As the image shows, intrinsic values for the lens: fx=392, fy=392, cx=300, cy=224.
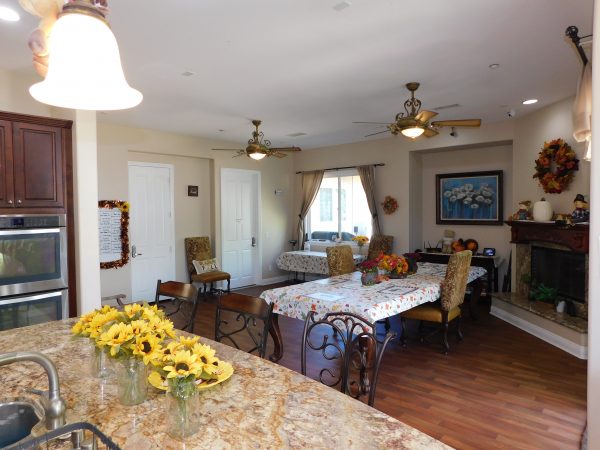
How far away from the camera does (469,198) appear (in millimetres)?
6402

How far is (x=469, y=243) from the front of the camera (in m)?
6.27

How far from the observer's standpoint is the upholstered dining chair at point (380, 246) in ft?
22.2

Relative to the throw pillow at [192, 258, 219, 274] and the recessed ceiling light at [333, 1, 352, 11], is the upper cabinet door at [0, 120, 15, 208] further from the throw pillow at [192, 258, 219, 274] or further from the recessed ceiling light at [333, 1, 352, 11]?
the throw pillow at [192, 258, 219, 274]

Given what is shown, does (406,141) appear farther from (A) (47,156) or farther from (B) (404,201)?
(A) (47,156)

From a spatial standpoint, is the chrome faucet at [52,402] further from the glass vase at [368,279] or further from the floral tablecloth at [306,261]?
the floral tablecloth at [306,261]

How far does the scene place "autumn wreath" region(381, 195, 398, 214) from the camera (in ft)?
22.2

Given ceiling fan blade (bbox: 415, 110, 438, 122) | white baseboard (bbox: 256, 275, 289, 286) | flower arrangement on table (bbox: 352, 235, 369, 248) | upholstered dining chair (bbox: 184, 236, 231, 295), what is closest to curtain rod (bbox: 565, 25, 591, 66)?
ceiling fan blade (bbox: 415, 110, 438, 122)

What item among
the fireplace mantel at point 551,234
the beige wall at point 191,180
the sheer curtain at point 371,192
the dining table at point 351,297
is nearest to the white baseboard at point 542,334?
the fireplace mantel at point 551,234

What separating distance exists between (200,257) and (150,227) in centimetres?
96

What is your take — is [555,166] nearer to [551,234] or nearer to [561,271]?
[551,234]

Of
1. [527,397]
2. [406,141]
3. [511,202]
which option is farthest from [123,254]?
[511,202]

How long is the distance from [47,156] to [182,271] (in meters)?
3.63

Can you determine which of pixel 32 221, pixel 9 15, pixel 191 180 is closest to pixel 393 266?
pixel 32 221

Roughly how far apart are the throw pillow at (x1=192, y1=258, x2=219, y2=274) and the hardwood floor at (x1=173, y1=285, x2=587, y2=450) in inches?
81.1
